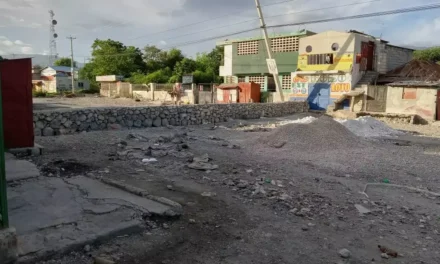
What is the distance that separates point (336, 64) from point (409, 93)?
625cm

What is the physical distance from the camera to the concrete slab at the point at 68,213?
3.67m

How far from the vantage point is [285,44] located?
32.5 m

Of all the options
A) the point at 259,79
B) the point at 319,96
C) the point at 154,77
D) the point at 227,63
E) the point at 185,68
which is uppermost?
the point at 185,68

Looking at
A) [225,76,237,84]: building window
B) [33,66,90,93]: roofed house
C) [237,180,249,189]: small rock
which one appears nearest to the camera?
[237,180,249,189]: small rock

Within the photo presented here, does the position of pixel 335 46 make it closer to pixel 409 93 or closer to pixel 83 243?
pixel 409 93

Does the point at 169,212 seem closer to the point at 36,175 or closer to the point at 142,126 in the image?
the point at 36,175

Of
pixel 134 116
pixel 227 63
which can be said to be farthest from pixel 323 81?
pixel 134 116

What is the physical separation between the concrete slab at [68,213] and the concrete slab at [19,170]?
308 mm

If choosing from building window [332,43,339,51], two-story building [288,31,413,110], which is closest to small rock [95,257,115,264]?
two-story building [288,31,413,110]

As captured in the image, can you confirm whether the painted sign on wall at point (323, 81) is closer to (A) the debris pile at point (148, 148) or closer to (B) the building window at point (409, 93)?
(B) the building window at point (409, 93)

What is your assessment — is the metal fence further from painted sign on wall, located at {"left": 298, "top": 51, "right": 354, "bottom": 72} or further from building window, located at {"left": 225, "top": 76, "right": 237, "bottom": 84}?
painted sign on wall, located at {"left": 298, "top": 51, "right": 354, "bottom": 72}

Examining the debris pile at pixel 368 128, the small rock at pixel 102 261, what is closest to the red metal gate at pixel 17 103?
the small rock at pixel 102 261

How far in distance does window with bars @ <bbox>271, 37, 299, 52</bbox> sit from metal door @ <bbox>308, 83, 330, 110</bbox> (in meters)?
5.91

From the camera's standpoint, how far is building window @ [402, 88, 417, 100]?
21.4 metres
